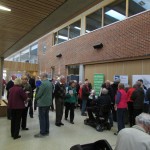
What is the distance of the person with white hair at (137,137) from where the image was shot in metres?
2.01

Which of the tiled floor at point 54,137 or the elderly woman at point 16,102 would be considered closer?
the tiled floor at point 54,137

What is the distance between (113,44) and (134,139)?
7.73 meters

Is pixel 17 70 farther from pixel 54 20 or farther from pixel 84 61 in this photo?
pixel 54 20

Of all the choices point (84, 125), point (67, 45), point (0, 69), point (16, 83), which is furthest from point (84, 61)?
point (16, 83)

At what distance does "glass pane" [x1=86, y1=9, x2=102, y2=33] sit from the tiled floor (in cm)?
626

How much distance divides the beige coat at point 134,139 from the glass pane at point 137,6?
7.00 metres

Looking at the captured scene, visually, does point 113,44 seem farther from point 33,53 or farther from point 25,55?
point 25,55

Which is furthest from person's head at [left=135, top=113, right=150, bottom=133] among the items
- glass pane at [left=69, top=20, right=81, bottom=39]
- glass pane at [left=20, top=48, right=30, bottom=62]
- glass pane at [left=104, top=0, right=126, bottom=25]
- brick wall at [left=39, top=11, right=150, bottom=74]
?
glass pane at [left=20, top=48, right=30, bottom=62]

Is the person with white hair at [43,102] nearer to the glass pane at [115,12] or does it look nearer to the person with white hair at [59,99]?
the person with white hair at [59,99]

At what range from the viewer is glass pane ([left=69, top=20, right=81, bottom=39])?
12737mm

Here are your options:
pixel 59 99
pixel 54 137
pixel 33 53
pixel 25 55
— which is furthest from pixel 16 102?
pixel 25 55

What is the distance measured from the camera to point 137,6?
841 centimetres

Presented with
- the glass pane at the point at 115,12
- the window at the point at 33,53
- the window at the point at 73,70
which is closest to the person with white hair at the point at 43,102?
the glass pane at the point at 115,12

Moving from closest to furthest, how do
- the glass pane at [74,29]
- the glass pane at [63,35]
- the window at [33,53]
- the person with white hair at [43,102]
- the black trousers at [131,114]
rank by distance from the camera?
the person with white hair at [43,102] < the black trousers at [131,114] < the glass pane at [74,29] < the glass pane at [63,35] < the window at [33,53]
